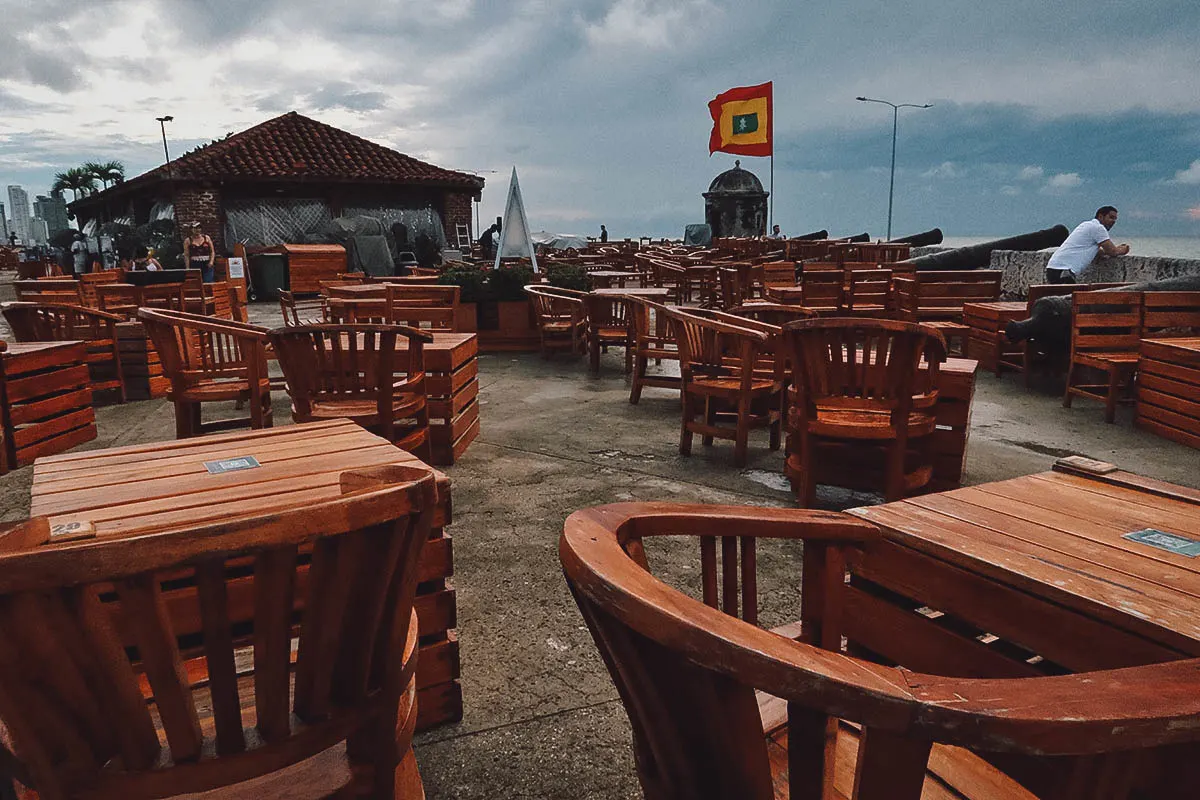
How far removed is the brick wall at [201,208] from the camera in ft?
Answer: 75.7

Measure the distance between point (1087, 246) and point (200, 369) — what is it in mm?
9475

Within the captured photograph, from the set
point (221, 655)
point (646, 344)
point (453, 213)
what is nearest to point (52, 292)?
point (646, 344)

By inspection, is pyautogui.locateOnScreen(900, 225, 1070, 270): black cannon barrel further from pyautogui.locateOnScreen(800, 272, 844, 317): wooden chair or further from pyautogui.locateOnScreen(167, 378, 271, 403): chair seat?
pyautogui.locateOnScreen(167, 378, 271, 403): chair seat

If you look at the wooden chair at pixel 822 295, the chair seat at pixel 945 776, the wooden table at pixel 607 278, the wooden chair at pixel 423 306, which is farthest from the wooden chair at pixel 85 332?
the chair seat at pixel 945 776

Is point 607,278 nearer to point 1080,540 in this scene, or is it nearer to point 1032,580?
point 1080,540

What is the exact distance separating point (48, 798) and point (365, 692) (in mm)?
438

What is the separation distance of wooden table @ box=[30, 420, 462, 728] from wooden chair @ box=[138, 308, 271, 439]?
240cm

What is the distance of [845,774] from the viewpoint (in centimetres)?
144

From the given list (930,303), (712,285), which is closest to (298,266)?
(712,285)

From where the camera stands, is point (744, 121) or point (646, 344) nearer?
point (646, 344)

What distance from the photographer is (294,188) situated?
24547 mm

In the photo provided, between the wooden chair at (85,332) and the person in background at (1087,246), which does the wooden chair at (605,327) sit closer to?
the wooden chair at (85,332)

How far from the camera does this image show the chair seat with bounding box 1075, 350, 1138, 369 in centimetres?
627

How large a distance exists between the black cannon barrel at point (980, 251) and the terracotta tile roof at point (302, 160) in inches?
676
